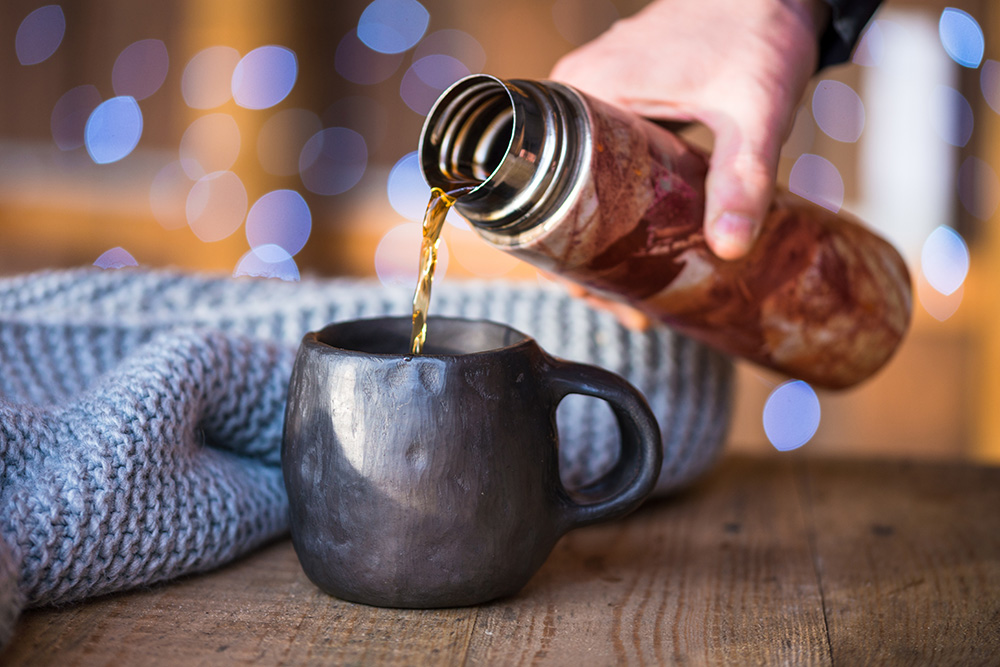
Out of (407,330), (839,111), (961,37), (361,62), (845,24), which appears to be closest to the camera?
(407,330)

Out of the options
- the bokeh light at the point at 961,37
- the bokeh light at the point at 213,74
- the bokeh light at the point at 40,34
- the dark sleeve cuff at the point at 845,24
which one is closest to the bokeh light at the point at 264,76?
the bokeh light at the point at 213,74

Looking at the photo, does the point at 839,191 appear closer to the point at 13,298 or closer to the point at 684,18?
the point at 684,18

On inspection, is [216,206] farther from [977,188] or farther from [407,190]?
[977,188]

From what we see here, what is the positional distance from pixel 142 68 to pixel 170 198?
358 millimetres

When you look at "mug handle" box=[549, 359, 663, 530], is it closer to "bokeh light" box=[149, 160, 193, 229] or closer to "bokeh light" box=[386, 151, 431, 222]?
"bokeh light" box=[386, 151, 431, 222]

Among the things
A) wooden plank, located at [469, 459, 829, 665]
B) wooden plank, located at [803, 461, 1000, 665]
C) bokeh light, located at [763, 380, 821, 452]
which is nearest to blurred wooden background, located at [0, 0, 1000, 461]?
bokeh light, located at [763, 380, 821, 452]

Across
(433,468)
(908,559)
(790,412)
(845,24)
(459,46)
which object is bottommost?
(790,412)

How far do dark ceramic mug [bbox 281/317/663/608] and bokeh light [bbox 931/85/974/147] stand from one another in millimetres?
1870

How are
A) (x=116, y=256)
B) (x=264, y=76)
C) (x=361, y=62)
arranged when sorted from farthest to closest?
1. (x=361, y=62)
2. (x=116, y=256)
3. (x=264, y=76)

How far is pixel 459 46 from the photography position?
241 cm

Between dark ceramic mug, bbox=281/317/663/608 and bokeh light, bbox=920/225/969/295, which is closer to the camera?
dark ceramic mug, bbox=281/317/663/608

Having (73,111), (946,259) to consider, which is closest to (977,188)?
(946,259)

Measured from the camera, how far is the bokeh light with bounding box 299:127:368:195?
7.93 ft

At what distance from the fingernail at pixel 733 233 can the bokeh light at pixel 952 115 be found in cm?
176
